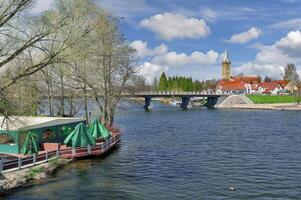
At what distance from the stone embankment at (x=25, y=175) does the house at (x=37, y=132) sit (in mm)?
2895

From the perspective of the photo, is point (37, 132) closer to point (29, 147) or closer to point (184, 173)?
point (29, 147)

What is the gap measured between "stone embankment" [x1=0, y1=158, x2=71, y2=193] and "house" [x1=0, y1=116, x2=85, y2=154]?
2.90m

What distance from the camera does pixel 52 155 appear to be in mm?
35844

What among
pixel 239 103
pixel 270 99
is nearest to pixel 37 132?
pixel 239 103

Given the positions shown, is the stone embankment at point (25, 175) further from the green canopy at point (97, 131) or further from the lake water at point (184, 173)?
the green canopy at point (97, 131)

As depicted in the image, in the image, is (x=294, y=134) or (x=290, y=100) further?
(x=290, y=100)

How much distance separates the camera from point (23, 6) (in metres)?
15.4

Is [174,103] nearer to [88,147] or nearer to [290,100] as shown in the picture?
[290,100]

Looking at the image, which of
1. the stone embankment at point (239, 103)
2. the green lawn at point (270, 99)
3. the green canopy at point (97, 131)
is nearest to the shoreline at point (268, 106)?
the stone embankment at point (239, 103)

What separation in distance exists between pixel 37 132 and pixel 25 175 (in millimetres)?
9246

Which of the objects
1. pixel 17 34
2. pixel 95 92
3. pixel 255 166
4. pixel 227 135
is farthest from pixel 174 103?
pixel 17 34

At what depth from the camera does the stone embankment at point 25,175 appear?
1069 inches

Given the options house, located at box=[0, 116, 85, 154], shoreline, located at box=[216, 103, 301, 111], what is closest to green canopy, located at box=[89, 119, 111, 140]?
house, located at box=[0, 116, 85, 154]

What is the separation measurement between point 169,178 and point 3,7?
18.9 meters
